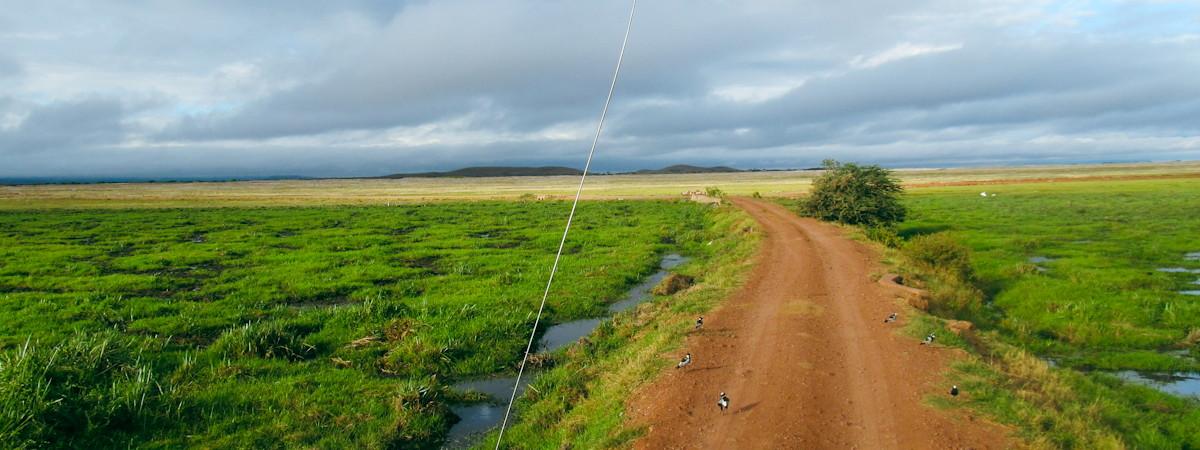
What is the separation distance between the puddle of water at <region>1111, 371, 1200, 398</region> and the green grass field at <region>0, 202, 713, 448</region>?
11999 mm

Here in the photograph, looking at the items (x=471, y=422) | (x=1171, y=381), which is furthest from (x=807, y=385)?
(x=1171, y=381)

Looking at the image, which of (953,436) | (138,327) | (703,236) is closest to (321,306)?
(138,327)

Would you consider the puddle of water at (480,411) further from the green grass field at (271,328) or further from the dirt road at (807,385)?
the dirt road at (807,385)

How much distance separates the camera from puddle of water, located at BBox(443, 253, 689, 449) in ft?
32.3

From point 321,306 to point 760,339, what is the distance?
13.7 metres

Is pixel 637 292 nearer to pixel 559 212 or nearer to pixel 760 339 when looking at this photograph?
pixel 760 339

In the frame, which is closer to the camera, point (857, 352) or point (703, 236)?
point (857, 352)

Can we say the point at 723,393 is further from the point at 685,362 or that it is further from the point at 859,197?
the point at 859,197

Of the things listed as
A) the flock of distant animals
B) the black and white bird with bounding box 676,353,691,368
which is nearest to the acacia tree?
the flock of distant animals

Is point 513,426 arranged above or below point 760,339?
below

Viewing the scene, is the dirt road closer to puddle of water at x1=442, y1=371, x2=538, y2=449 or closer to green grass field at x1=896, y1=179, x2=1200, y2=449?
green grass field at x1=896, y1=179, x2=1200, y2=449

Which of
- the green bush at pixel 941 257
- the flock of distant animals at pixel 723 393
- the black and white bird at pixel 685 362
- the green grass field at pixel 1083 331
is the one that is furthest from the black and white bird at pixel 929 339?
the green bush at pixel 941 257

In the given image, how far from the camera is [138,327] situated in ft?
49.3

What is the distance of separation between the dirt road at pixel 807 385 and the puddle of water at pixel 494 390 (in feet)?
9.25
